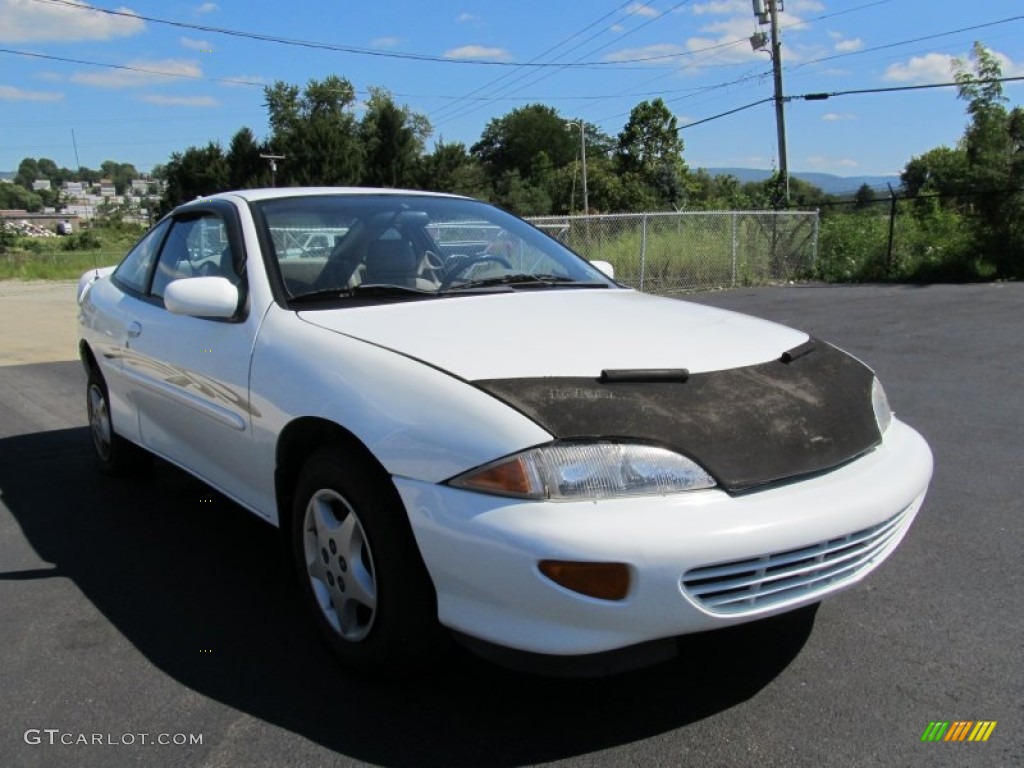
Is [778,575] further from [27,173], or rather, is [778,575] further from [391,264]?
[27,173]

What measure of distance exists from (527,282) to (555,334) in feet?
2.84

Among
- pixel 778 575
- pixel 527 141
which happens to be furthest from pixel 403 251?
pixel 527 141

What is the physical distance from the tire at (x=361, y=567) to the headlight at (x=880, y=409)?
1530mm

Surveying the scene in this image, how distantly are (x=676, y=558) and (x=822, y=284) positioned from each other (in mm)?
16640

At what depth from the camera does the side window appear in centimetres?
432

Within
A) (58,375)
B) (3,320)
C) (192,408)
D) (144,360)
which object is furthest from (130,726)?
(3,320)

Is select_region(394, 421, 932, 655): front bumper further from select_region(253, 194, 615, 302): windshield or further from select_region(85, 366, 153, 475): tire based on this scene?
select_region(85, 366, 153, 475): tire

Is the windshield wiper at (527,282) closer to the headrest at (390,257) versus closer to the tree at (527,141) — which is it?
the headrest at (390,257)

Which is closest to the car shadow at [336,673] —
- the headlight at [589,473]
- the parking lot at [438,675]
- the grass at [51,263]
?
the parking lot at [438,675]

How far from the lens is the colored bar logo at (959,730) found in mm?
2234

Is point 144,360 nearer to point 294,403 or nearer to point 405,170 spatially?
point 294,403

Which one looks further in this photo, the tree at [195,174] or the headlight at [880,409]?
the tree at [195,174]

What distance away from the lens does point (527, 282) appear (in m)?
3.45

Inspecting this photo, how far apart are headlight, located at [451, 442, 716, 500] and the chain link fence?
495 inches
